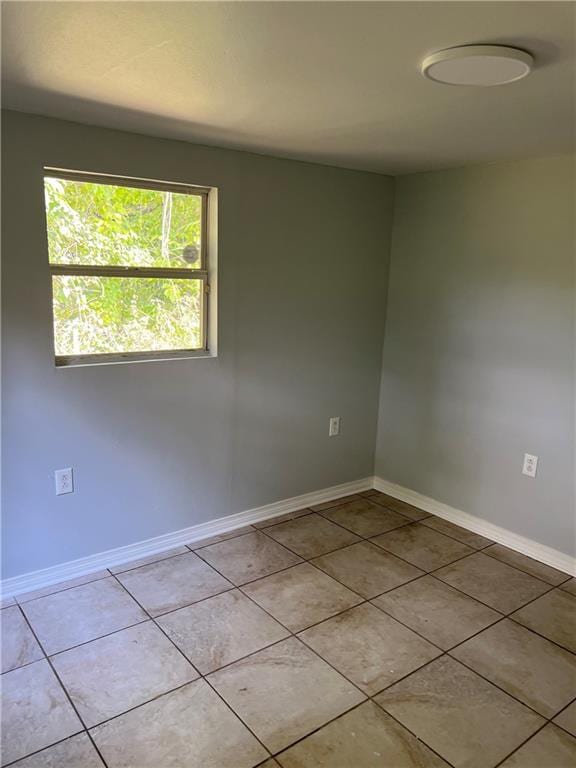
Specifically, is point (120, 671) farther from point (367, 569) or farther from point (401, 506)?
point (401, 506)

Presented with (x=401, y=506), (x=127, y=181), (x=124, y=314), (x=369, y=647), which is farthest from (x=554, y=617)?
(x=127, y=181)

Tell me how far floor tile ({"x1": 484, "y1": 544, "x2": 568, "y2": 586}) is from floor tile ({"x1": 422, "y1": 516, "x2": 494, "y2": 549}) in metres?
0.06

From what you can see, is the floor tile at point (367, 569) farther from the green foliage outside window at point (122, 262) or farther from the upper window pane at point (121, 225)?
the upper window pane at point (121, 225)

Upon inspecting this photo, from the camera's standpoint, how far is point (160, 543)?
2846mm

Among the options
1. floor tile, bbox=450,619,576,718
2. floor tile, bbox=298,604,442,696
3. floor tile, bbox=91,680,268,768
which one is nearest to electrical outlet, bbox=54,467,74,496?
floor tile, bbox=91,680,268,768

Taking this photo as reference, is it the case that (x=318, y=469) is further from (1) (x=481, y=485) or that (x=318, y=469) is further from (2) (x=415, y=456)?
(1) (x=481, y=485)

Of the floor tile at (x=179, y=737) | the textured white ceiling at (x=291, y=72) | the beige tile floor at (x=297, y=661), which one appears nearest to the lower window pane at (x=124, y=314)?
the textured white ceiling at (x=291, y=72)

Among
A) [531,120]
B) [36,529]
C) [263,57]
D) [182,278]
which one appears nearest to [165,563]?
[36,529]

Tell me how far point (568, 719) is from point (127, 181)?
107 inches

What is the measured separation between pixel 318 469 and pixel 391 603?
1.15 m

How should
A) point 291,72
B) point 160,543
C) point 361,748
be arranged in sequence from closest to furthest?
point 291,72 < point 361,748 < point 160,543

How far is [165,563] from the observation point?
2727 mm

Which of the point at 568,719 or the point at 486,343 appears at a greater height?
the point at 486,343

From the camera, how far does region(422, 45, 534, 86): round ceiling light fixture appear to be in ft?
4.60
